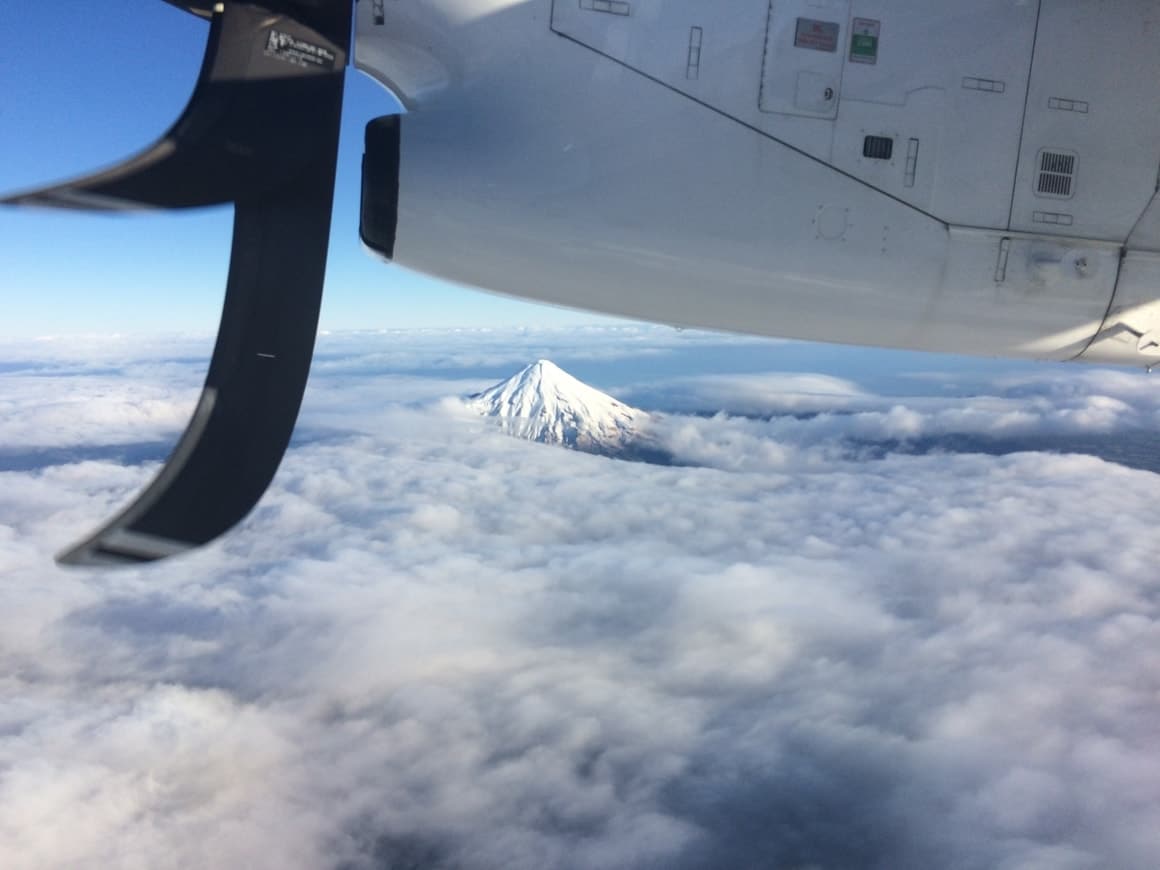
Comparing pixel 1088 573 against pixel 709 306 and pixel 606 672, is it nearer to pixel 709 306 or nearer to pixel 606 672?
pixel 606 672

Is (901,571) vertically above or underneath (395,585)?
above

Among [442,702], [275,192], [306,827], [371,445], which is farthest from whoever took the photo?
[371,445]

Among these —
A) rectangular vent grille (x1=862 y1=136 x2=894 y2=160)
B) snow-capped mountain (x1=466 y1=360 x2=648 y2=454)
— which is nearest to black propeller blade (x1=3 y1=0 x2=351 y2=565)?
rectangular vent grille (x1=862 y1=136 x2=894 y2=160)

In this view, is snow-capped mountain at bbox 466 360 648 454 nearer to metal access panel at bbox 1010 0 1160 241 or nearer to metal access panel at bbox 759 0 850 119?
metal access panel at bbox 1010 0 1160 241

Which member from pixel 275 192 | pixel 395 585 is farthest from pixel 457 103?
pixel 395 585

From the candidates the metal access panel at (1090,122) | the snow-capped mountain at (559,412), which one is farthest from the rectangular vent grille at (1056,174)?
the snow-capped mountain at (559,412)

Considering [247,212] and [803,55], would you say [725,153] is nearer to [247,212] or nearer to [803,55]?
[803,55]

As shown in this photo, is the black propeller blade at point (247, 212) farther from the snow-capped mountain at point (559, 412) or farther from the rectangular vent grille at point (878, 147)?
the snow-capped mountain at point (559, 412)
